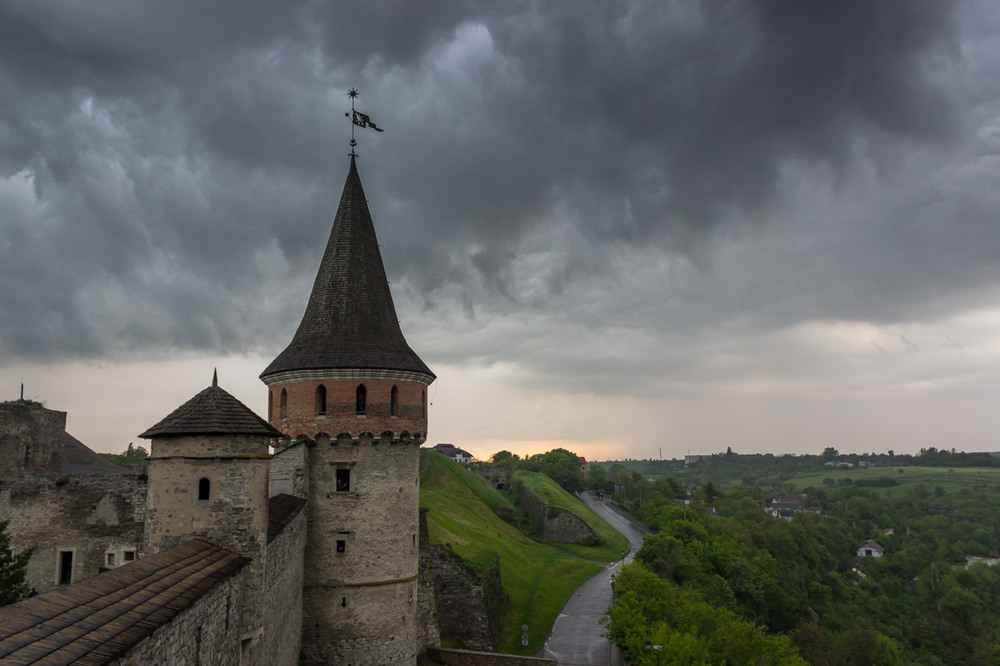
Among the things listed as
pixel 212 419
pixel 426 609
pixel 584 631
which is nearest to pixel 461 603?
pixel 426 609

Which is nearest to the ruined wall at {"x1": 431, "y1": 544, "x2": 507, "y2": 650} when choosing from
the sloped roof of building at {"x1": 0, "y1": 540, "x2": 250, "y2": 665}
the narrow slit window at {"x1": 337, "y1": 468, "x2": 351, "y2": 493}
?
the narrow slit window at {"x1": 337, "y1": 468, "x2": 351, "y2": 493}

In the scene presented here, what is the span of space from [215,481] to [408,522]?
9.83m

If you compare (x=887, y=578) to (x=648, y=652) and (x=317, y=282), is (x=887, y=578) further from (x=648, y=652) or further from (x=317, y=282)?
(x=317, y=282)

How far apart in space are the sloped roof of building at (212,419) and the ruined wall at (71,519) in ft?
43.8

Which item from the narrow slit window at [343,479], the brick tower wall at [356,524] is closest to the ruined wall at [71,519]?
the brick tower wall at [356,524]

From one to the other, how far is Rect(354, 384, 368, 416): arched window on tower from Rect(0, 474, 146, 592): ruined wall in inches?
430

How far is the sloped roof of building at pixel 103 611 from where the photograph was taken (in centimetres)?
884

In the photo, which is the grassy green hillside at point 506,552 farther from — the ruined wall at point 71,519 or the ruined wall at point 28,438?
the ruined wall at point 28,438

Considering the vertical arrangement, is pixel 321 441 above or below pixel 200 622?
above

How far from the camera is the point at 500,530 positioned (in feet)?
260

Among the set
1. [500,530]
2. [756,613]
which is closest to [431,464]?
[500,530]

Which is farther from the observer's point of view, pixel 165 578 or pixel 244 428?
pixel 244 428

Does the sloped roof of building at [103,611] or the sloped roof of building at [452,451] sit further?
the sloped roof of building at [452,451]

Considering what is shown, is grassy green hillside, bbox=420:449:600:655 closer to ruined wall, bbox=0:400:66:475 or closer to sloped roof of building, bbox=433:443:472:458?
ruined wall, bbox=0:400:66:475
